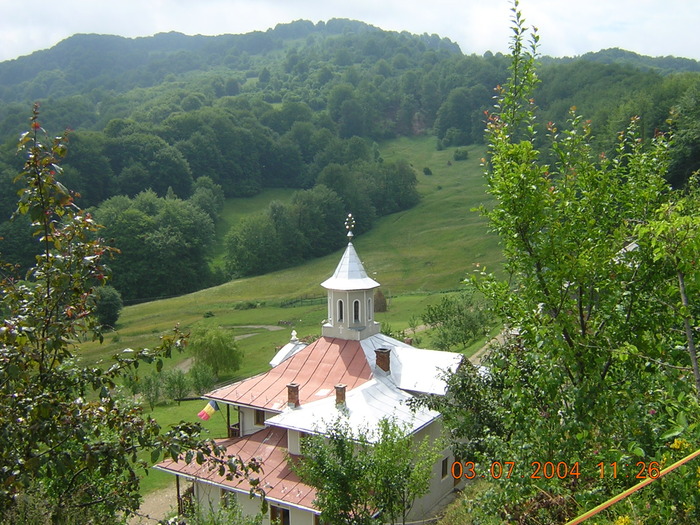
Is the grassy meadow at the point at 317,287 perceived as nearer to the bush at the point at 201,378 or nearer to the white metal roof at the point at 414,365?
the bush at the point at 201,378

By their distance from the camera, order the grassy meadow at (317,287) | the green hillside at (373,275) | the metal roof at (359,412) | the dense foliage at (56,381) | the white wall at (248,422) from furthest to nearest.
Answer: the green hillside at (373,275)
the grassy meadow at (317,287)
the white wall at (248,422)
the metal roof at (359,412)
the dense foliage at (56,381)

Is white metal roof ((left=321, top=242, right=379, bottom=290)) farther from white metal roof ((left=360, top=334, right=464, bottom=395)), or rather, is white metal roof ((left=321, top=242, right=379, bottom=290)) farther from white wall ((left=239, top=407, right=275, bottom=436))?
white wall ((left=239, top=407, right=275, bottom=436))

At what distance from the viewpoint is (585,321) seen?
32.1ft

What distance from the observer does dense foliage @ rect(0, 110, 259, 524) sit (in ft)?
20.4

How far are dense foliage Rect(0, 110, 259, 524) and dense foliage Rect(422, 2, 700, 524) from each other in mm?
4570

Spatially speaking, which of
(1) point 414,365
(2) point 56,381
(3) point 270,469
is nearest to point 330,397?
(3) point 270,469

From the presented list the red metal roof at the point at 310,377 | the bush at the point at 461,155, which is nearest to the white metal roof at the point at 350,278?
the red metal roof at the point at 310,377

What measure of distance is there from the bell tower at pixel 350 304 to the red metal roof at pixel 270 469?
5.39 meters

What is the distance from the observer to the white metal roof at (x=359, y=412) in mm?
21703

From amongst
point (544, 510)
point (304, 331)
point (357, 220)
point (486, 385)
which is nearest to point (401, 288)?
point (304, 331)

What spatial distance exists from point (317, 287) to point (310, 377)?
46.6 m

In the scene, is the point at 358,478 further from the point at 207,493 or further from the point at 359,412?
the point at 207,493

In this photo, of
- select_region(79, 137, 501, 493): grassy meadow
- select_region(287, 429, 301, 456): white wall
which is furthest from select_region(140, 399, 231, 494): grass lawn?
select_region(287, 429, 301, 456): white wall
